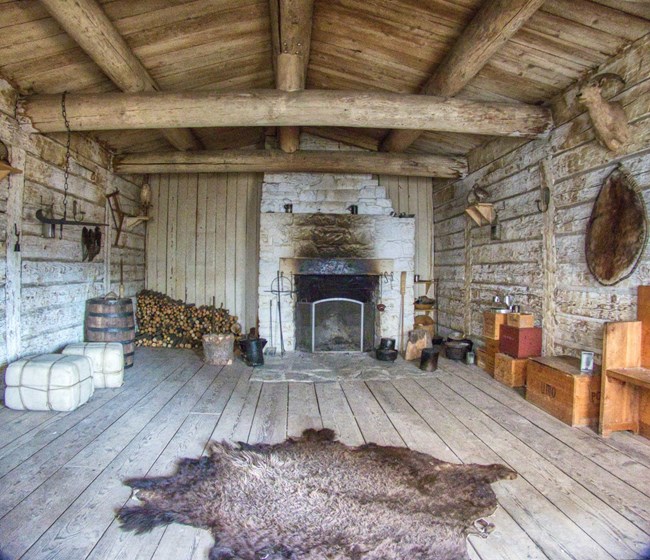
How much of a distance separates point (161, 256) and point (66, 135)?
2.17 m

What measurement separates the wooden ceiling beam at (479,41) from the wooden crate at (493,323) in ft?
6.89

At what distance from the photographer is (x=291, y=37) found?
2.78m

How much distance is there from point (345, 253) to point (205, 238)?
2153mm

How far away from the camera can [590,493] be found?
187cm

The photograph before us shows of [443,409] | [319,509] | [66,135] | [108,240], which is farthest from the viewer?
[108,240]

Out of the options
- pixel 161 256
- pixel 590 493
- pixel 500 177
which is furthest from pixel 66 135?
pixel 590 493

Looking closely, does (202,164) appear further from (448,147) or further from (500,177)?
(500,177)

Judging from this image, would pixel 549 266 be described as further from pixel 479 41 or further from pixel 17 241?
pixel 17 241

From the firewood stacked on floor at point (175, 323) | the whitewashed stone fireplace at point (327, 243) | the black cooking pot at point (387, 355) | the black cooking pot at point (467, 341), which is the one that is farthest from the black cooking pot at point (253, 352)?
the black cooking pot at point (467, 341)

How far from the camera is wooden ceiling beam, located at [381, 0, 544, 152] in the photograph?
2.33 m

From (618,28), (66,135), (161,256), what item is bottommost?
(161,256)

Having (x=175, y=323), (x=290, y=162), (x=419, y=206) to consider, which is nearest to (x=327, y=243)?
(x=290, y=162)

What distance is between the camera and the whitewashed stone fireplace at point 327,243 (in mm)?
4859

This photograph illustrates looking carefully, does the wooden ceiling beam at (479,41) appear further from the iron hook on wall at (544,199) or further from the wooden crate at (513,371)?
the wooden crate at (513,371)
